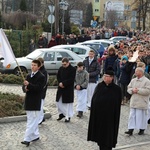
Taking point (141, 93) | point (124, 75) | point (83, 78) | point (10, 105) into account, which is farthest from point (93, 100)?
point (124, 75)

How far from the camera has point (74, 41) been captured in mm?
31438

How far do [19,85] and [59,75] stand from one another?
6.14 meters

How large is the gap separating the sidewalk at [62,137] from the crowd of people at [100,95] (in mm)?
219

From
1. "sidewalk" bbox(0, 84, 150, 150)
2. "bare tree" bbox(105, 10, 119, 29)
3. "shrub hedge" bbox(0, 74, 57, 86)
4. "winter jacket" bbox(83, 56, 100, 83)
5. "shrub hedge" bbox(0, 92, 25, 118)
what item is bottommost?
"sidewalk" bbox(0, 84, 150, 150)

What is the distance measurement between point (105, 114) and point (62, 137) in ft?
7.28

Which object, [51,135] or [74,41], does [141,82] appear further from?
[74,41]

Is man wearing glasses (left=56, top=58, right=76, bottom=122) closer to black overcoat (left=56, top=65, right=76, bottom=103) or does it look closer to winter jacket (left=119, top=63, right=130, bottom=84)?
black overcoat (left=56, top=65, right=76, bottom=103)

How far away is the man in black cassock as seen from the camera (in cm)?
696

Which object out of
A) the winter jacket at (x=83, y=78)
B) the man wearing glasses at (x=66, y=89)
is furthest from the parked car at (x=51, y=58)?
the man wearing glasses at (x=66, y=89)

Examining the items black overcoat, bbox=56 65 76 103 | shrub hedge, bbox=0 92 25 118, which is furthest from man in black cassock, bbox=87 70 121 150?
shrub hedge, bbox=0 92 25 118

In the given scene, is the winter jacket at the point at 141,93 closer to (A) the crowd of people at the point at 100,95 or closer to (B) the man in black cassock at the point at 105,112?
(A) the crowd of people at the point at 100,95

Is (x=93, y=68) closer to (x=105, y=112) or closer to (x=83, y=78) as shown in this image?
(x=83, y=78)

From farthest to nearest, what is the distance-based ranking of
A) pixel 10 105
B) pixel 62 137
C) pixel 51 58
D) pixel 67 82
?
1. pixel 51 58
2. pixel 10 105
3. pixel 67 82
4. pixel 62 137

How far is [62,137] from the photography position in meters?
8.90
